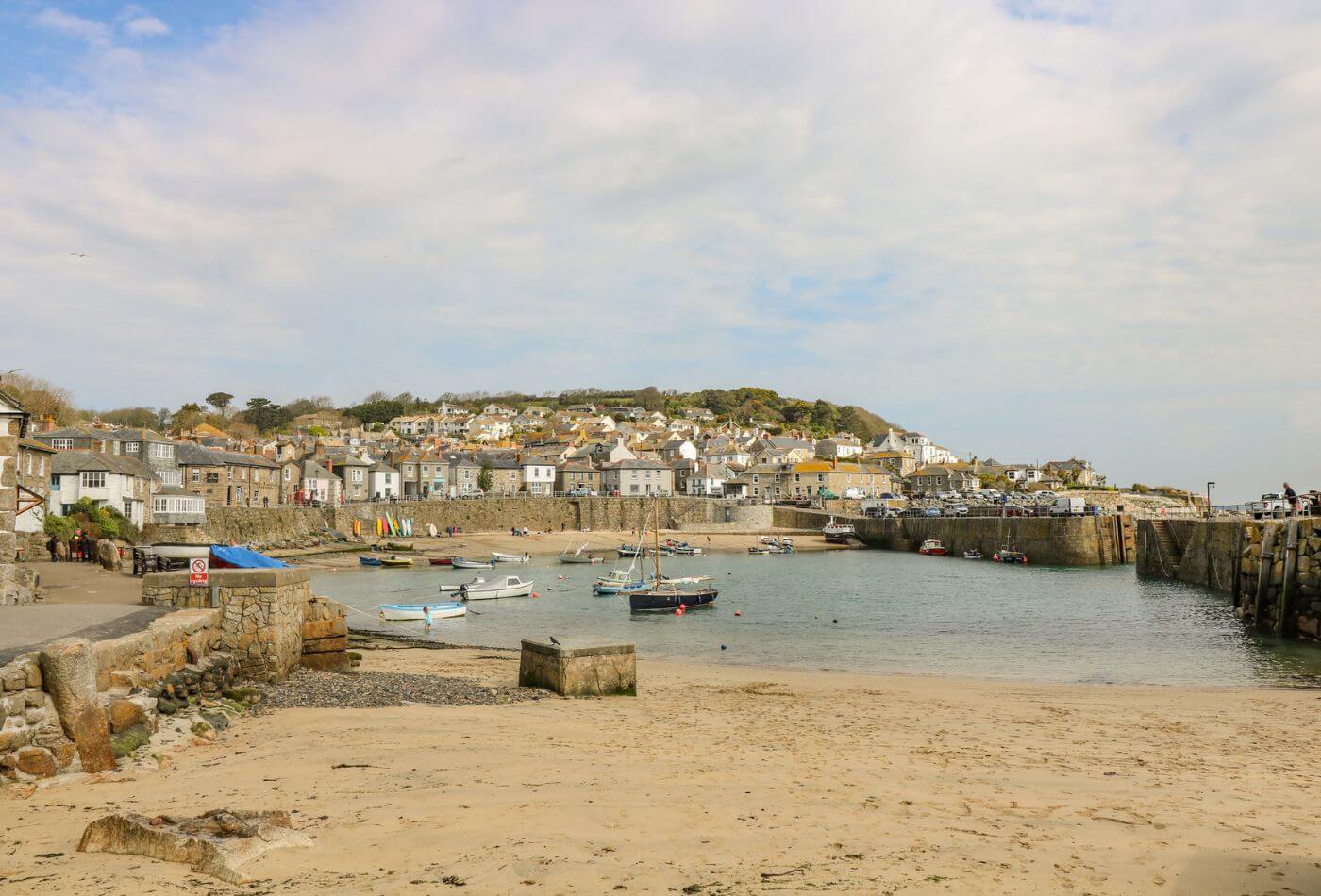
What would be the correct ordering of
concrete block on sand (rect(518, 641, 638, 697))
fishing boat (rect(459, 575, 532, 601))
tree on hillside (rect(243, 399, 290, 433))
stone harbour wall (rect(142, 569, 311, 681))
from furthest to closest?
tree on hillside (rect(243, 399, 290, 433)), fishing boat (rect(459, 575, 532, 601)), concrete block on sand (rect(518, 641, 638, 697)), stone harbour wall (rect(142, 569, 311, 681))

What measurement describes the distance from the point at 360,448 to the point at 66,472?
247 ft

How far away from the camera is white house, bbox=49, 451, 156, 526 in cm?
5384

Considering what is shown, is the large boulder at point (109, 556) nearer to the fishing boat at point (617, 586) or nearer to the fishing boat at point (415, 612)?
the fishing boat at point (415, 612)

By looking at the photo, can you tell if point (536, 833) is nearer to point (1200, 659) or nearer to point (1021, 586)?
point (1200, 659)

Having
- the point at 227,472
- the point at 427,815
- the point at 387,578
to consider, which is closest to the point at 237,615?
the point at 427,815

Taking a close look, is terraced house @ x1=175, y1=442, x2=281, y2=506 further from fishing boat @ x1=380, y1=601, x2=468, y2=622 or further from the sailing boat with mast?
the sailing boat with mast

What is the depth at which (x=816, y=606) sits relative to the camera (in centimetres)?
4256

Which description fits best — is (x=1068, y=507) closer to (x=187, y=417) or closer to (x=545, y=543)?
(x=545, y=543)

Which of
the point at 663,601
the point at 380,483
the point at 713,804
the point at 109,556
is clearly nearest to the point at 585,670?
the point at 713,804

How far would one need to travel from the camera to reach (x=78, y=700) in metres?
8.63

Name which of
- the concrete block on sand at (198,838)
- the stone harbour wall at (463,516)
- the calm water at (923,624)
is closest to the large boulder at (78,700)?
the concrete block on sand at (198,838)

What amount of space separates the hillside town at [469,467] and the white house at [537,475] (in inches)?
Answer: 6.3

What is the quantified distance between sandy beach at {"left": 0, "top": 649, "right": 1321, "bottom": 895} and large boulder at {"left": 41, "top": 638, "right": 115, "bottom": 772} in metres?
0.47

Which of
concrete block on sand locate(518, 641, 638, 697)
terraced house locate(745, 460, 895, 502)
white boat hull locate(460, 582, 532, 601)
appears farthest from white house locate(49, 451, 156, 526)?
terraced house locate(745, 460, 895, 502)
